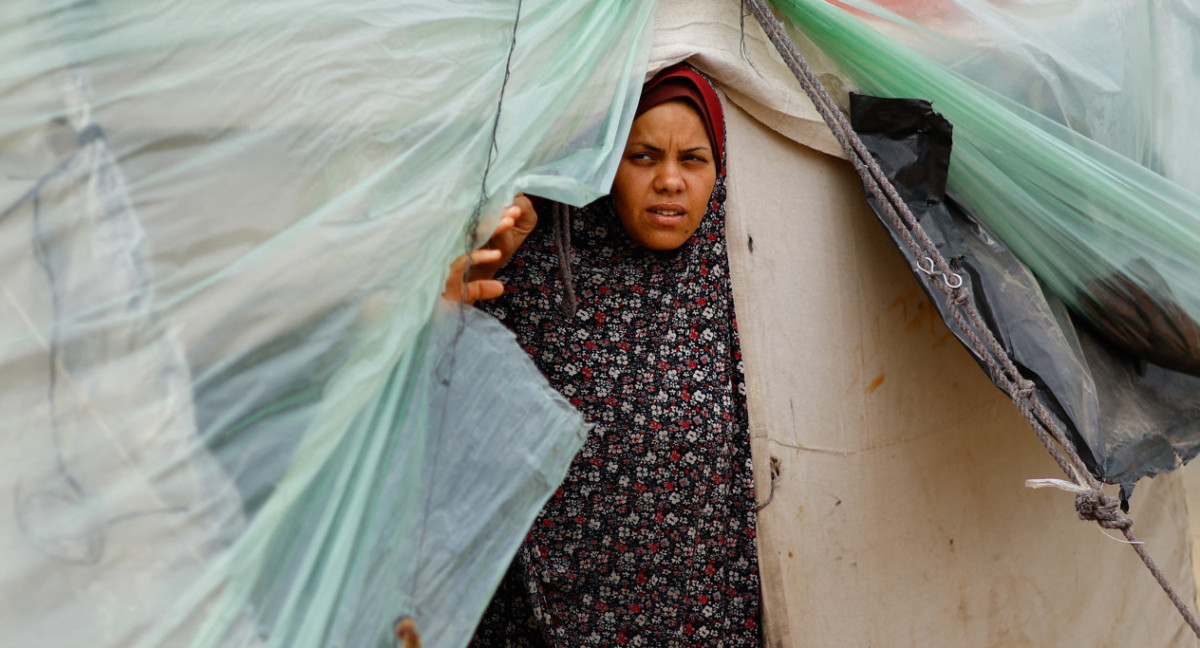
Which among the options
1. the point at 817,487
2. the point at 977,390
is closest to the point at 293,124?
the point at 817,487

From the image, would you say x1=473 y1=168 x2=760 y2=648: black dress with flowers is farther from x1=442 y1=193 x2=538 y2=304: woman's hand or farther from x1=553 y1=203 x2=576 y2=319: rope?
x1=442 y1=193 x2=538 y2=304: woman's hand

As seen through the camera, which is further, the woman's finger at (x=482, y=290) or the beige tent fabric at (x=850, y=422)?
the beige tent fabric at (x=850, y=422)

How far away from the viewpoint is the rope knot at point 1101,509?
4.54 ft

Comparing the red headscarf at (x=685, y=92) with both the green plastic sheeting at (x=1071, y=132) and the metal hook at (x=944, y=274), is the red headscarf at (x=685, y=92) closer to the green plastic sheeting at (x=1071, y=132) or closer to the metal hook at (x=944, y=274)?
the green plastic sheeting at (x=1071, y=132)

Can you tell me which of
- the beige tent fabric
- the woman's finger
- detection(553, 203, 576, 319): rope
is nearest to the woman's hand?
the woman's finger

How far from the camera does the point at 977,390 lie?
1.94 metres

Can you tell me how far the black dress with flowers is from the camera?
1626mm

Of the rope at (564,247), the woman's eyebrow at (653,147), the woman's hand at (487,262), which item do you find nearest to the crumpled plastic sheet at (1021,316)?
the woman's eyebrow at (653,147)

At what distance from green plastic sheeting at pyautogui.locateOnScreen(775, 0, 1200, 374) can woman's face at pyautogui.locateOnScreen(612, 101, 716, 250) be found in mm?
305

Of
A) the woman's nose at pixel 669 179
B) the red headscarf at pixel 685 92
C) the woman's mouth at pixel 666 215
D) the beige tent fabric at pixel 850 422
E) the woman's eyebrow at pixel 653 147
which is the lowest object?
the beige tent fabric at pixel 850 422

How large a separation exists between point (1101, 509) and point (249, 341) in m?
1.20

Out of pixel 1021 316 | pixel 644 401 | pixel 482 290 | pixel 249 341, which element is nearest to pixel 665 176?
pixel 644 401

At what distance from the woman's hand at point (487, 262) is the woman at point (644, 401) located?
0.21 meters

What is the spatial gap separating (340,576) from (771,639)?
956 millimetres
